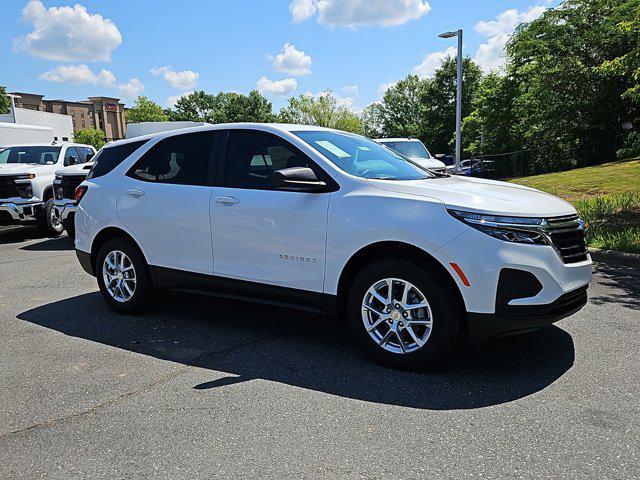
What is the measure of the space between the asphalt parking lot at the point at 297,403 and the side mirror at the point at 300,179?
52.6 inches

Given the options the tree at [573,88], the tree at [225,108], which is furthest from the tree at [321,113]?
the tree at [573,88]

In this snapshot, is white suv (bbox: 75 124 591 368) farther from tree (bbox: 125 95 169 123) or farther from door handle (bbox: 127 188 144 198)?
tree (bbox: 125 95 169 123)

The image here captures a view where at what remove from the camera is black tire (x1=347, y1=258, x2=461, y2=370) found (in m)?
3.69

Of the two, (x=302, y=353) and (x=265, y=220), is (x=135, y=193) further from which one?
(x=302, y=353)

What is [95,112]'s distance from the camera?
130 meters

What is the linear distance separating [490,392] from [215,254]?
8.25ft

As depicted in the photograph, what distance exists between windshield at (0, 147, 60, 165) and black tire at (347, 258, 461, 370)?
33.8ft

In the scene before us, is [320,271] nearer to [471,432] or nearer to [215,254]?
[215,254]

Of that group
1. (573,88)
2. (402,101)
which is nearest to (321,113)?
(402,101)

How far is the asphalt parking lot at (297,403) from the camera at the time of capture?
2.81 metres

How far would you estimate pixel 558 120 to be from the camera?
91.4 ft

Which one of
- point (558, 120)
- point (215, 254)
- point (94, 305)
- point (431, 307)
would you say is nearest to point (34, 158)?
point (94, 305)

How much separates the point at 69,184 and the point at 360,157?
23.6 feet

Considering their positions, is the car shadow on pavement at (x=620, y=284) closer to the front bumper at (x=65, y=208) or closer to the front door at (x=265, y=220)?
the front door at (x=265, y=220)
